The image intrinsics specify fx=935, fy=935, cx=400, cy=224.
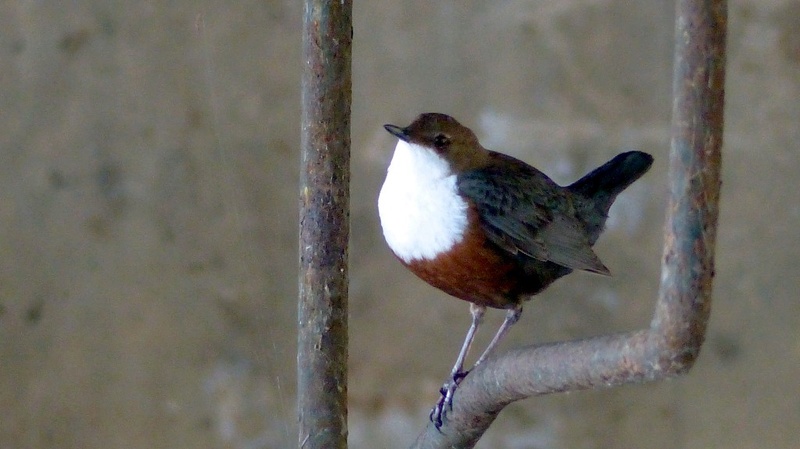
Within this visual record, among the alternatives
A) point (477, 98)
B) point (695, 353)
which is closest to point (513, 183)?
point (695, 353)

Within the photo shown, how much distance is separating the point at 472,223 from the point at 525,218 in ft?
0.36

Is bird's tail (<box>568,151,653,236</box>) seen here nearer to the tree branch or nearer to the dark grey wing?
the dark grey wing

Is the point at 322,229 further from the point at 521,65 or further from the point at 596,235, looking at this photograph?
the point at 521,65

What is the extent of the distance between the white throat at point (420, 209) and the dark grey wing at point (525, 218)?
0.14ft

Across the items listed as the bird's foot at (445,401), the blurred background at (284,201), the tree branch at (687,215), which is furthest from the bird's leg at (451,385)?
the blurred background at (284,201)

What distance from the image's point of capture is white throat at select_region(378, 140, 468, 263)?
1.63 metres

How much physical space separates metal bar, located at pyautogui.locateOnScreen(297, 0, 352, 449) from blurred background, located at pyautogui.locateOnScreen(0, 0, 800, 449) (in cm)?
126

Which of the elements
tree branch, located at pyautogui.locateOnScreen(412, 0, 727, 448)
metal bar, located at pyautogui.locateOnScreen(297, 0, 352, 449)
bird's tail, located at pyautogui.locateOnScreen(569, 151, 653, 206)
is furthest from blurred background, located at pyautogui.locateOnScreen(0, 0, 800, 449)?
tree branch, located at pyautogui.locateOnScreen(412, 0, 727, 448)

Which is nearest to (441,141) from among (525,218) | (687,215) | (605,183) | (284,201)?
(525,218)

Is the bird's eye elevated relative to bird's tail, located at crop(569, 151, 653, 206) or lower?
elevated

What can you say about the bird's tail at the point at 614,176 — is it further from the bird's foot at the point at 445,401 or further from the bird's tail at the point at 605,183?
the bird's foot at the point at 445,401

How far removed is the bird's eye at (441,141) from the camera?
5.68 ft

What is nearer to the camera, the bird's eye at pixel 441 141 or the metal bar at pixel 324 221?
the metal bar at pixel 324 221

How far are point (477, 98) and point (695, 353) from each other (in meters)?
1.73
